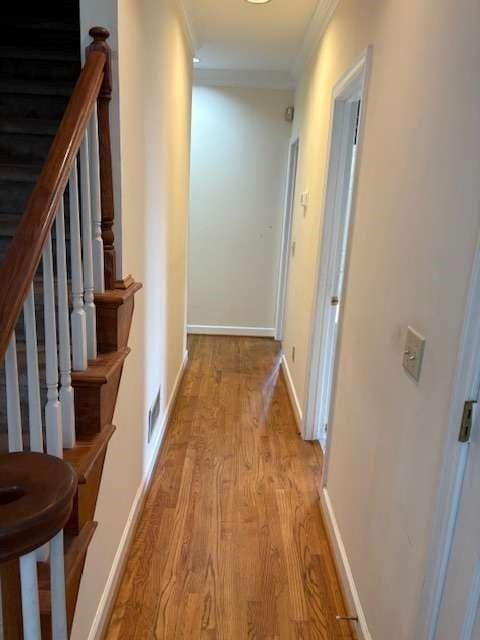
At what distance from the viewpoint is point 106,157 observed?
1.49m

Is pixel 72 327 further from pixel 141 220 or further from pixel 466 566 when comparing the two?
pixel 466 566

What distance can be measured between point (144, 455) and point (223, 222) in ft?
10.1

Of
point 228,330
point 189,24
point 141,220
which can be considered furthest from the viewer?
point 228,330

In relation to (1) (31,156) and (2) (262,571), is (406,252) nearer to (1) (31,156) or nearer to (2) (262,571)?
(2) (262,571)

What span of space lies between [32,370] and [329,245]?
1953 mm

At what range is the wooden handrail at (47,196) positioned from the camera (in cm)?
87

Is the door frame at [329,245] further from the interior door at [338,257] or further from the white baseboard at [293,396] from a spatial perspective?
the white baseboard at [293,396]

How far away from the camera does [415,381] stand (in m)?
1.25

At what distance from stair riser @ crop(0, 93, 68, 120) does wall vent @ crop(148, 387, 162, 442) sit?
60.6 inches

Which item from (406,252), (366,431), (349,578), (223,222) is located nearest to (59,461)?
(406,252)

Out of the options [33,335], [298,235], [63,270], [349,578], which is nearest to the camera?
[33,335]

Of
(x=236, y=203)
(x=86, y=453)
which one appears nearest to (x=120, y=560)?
(x=86, y=453)

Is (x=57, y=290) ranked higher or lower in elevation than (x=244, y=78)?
lower

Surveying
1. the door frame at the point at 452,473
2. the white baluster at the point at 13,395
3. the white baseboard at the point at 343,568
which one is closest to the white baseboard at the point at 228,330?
the white baseboard at the point at 343,568
